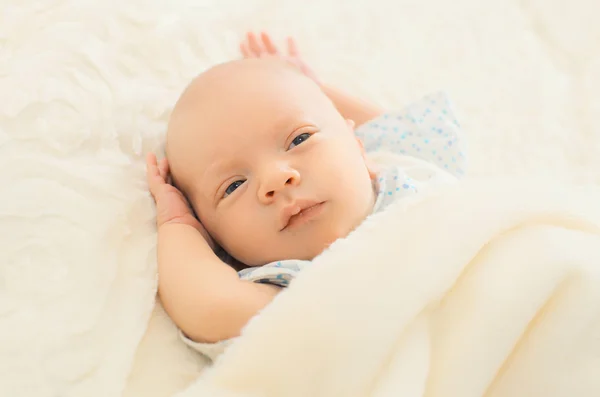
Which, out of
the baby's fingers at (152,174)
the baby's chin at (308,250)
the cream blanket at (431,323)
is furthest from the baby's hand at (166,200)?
the cream blanket at (431,323)

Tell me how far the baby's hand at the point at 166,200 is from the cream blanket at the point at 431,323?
12.3 inches

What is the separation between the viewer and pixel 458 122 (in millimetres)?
1254

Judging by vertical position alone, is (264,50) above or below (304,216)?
above

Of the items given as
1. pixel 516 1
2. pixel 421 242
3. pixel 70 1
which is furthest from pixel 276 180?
pixel 516 1

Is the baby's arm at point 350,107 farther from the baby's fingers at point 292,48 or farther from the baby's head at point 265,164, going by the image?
the baby's head at point 265,164

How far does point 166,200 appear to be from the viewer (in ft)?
3.10

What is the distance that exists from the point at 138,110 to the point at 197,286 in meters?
0.36

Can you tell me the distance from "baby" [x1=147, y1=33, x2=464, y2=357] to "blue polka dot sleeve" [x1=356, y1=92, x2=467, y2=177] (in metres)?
0.15

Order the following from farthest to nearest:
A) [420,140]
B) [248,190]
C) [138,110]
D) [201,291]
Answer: [420,140]
[138,110]
[248,190]
[201,291]

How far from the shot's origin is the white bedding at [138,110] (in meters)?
0.76

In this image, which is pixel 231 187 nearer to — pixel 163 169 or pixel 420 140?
pixel 163 169

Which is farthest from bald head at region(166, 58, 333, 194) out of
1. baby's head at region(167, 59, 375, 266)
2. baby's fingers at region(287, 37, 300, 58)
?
baby's fingers at region(287, 37, 300, 58)

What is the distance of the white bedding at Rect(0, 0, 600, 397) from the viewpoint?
755 millimetres

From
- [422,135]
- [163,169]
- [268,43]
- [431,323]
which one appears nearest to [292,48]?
[268,43]
